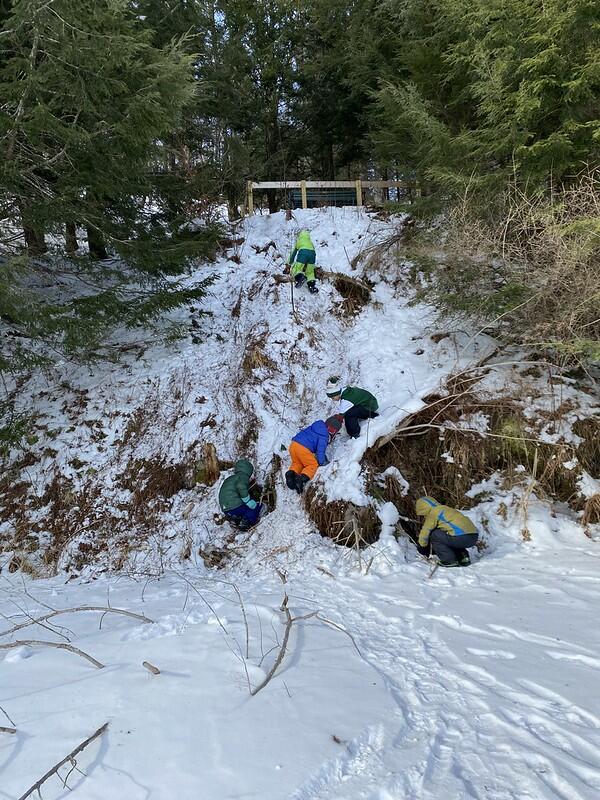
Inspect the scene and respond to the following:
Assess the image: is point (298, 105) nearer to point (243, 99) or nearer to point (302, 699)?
point (243, 99)

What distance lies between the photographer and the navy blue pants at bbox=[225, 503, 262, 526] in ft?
23.1

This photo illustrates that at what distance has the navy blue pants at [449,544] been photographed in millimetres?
5535

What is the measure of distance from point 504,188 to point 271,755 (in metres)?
8.00

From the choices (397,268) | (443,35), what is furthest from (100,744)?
(443,35)

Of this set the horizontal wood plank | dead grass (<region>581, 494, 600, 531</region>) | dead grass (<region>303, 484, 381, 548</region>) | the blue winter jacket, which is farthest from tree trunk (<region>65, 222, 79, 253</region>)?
dead grass (<region>581, 494, 600, 531</region>)

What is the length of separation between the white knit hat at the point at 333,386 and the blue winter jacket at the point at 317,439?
99 cm

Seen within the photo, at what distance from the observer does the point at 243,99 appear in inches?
578

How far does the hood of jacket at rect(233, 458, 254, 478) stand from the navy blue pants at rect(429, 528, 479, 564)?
10.4 feet

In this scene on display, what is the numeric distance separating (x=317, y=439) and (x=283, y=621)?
11.5 ft

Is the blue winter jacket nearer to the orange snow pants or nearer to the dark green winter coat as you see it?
the orange snow pants

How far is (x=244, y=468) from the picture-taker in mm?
7410

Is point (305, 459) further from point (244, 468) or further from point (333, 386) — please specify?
point (333, 386)

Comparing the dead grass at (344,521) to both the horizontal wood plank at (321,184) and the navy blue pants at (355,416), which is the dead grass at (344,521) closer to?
the navy blue pants at (355,416)

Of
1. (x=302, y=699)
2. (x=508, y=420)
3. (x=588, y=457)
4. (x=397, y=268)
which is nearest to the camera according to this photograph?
(x=302, y=699)
